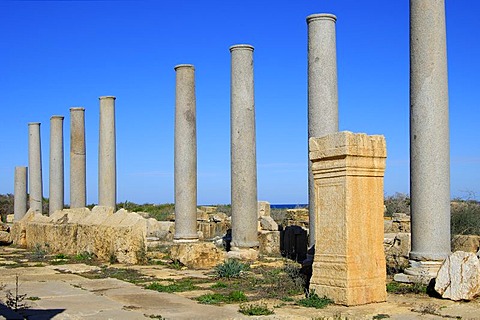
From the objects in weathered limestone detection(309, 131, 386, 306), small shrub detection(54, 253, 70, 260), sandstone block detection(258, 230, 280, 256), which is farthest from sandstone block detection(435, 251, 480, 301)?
small shrub detection(54, 253, 70, 260)

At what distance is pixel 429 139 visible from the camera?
10812mm

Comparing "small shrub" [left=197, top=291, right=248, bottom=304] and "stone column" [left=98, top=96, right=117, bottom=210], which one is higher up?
"stone column" [left=98, top=96, right=117, bottom=210]

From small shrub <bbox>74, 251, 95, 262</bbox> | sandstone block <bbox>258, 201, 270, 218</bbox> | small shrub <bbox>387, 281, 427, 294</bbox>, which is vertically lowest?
small shrub <bbox>74, 251, 95, 262</bbox>

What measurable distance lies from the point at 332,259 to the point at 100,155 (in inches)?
579

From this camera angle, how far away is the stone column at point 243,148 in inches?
640

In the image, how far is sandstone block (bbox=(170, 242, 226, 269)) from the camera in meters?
14.5

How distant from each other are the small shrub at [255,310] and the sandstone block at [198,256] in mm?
5823

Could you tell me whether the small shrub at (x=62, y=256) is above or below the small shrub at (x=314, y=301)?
below

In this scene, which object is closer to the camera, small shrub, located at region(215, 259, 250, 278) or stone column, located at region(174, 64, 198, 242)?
small shrub, located at region(215, 259, 250, 278)

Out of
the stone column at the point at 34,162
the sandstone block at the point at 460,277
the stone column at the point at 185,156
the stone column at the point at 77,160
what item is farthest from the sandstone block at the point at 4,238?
the sandstone block at the point at 460,277

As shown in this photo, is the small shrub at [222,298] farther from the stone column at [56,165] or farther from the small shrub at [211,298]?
the stone column at [56,165]

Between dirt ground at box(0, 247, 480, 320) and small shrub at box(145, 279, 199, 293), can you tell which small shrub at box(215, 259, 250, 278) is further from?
small shrub at box(145, 279, 199, 293)

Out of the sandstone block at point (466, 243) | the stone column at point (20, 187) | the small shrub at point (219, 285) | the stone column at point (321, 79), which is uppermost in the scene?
the stone column at point (321, 79)

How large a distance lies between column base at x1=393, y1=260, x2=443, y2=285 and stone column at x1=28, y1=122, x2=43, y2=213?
66.5ft
